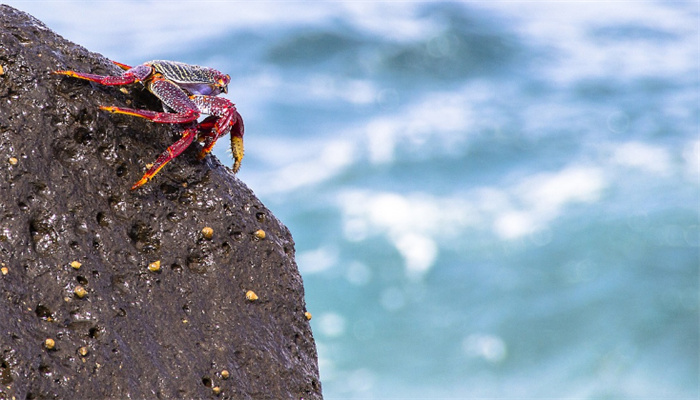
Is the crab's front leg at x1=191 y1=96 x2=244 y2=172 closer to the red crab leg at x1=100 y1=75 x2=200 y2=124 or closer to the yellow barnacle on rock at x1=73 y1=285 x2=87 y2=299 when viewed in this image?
the red crab leg at x1=100 y1=75 x2=200 y2=124

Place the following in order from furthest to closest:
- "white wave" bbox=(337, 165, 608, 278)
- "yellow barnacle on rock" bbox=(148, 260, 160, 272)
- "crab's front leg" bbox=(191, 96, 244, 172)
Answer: "white wave" bbox=(337, 165, 608, 278), "crab's front leg" bbox=(191, 96, 244, 172), "yellow barnacle on rock" bbox=(148, 260, 160, 272)

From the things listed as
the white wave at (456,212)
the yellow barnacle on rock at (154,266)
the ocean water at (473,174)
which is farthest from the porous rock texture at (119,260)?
the white wave at (456,212)

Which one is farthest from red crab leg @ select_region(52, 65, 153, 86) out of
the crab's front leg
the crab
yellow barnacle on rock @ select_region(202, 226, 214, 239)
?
yellow barnacle on rock @ select_region(202, 226, 214, 239)

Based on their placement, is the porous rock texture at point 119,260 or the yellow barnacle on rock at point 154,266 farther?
the yellow barnacle on rock at point 154,266

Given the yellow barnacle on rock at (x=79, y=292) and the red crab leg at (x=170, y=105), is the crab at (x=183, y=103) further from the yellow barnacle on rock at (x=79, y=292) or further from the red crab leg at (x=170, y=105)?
the yellow barnacle on rock at (x=79, y=292)

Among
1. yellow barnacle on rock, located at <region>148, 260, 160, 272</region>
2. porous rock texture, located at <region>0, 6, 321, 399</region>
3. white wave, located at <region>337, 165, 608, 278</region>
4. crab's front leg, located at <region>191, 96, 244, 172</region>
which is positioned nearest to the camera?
porous rock texture, located at <region>0, 6, 321, 399</region>

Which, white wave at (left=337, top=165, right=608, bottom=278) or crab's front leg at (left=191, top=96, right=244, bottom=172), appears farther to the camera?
white wave at (left=337, top=165, right=608, bottom=278)

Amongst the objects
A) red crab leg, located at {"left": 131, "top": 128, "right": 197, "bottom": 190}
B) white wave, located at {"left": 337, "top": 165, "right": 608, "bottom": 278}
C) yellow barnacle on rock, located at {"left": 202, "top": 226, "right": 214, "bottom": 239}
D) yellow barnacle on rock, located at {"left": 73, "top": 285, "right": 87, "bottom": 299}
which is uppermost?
white wave, located at {"left": 337, "top": 165, "right": 608, "bottom": 278}
